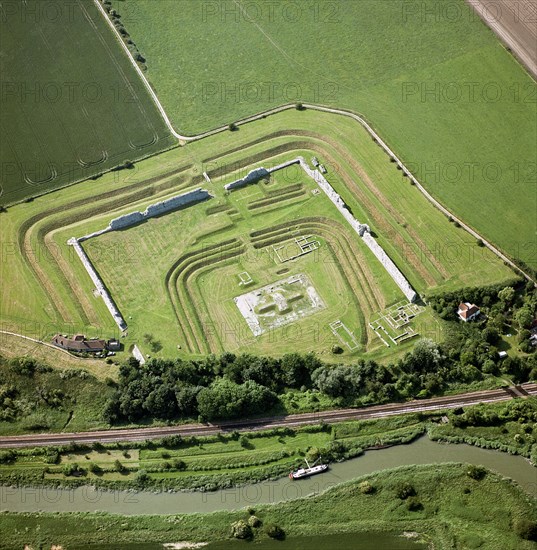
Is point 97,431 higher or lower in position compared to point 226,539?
higher

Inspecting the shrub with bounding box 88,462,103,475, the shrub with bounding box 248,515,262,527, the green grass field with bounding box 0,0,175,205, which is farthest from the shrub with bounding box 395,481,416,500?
the green grass field with bounding box 0,0,175,205

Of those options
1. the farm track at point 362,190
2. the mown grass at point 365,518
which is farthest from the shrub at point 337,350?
the mown grass at point 365,518

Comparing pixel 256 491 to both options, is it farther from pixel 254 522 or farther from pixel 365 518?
pixel 365 518

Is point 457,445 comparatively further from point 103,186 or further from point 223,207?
point 103,186

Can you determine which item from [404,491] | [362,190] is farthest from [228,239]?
[404,491]

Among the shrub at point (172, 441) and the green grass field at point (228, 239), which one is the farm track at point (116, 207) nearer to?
the green grass field at point (228, 239)

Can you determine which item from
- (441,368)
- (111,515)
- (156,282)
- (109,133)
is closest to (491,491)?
(441,368)

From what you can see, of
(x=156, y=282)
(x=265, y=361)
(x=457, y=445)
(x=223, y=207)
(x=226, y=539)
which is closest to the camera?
(x=226, y=539)
